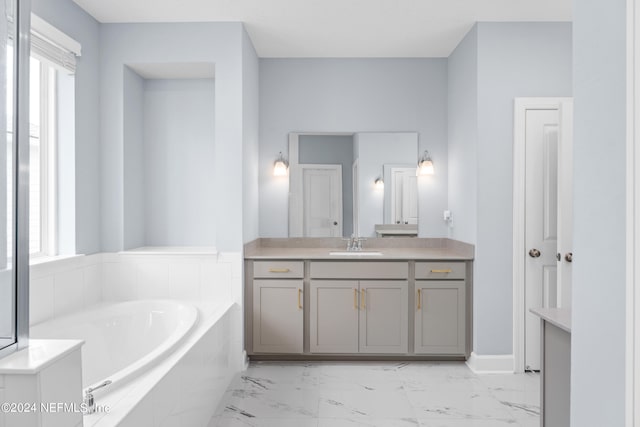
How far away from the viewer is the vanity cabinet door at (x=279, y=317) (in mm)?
3406

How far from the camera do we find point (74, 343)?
1210 mm

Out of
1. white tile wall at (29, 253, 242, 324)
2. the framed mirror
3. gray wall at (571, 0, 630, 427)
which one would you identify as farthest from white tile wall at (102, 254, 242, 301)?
gray wall at (571, 0, 630, 427)

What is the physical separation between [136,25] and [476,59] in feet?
8.21

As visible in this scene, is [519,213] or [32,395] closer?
[32,395]

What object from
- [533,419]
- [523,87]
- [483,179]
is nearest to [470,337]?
[533,419]

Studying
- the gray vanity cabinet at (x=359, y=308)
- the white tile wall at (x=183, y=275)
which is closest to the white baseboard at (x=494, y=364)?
the gray vanity cabinet at (x=359, y=308)

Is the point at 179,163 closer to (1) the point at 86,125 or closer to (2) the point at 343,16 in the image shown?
(1) the point at 86,125

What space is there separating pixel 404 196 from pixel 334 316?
1.28 m

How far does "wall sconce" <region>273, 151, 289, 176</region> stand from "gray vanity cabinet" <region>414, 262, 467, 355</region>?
1.45 meters

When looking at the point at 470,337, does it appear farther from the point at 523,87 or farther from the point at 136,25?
the point at 136,25

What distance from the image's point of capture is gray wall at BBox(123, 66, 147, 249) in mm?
3305

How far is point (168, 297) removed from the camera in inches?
128

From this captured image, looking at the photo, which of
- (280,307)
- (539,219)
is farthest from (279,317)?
(539,219)

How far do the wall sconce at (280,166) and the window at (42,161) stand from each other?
1721 millimetres
